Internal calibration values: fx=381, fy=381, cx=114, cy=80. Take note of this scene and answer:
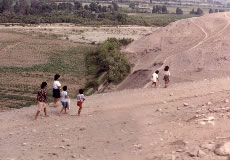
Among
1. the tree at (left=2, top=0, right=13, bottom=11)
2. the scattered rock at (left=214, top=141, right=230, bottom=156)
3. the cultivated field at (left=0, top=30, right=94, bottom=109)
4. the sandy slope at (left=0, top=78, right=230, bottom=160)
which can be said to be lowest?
the cultivated field at (left=0, top=30, right=94, bottom=109)

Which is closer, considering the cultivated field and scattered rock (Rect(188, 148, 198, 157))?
scattered rock (Rect(188, 148, 198, 157))

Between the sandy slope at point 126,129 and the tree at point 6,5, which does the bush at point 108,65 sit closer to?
the sandy slope at point 126,129

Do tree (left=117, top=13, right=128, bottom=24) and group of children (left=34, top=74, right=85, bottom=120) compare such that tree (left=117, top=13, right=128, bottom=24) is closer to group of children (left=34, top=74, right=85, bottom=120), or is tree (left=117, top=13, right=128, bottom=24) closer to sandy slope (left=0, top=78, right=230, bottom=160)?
sandy slope (left=0, top=78, right=230, bottom=160)

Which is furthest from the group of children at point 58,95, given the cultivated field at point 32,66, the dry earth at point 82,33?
the dry earth at point 82,33

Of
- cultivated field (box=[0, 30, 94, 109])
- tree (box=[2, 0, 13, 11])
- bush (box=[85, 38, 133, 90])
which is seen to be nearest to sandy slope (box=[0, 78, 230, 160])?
cultivated field (box=[0, 30, 94, 109])

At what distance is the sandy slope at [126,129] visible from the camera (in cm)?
1033

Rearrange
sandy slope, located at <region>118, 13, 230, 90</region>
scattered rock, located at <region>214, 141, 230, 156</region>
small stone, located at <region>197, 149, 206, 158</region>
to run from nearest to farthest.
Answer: scattered rock, located at <region>214, 141, 230, 156</region> → small stone, located at <region>197, 149, 206, 158</region> → sandy slope, located at <region>118, 13, 230, 90</region>

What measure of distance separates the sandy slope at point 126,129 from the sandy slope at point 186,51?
201 inches

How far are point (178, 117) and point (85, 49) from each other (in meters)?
40.9

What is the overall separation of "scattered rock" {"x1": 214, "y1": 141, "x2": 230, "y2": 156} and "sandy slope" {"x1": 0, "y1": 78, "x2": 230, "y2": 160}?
160 millimetres

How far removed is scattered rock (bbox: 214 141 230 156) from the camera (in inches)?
345

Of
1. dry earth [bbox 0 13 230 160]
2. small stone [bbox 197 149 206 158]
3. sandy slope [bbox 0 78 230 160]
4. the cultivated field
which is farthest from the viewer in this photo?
the cultivated field

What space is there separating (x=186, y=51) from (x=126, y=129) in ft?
46.7

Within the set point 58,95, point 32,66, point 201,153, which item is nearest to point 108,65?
point 32,66
